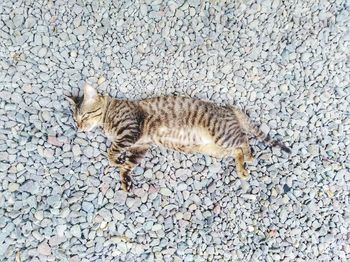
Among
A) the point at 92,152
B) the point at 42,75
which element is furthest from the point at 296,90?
the point at 42,75

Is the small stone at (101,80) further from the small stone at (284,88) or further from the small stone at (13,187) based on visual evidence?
the small stone at (284,88)

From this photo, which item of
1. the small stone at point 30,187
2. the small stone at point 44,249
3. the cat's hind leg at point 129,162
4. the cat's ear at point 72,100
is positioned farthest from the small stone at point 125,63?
the small stone at point 44,249

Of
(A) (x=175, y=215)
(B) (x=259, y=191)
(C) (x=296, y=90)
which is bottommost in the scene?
(A) (x=175, y=215)

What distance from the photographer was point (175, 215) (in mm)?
2658

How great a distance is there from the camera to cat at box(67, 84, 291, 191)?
267 centimetres

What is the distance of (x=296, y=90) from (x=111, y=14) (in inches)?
51.9

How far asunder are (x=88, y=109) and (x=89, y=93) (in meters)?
0.09

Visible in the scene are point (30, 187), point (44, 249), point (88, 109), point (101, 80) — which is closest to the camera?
point (44, 249)

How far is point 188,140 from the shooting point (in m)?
2.76

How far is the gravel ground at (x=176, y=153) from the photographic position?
2.57 m

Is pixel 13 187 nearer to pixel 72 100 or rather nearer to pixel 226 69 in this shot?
pixel 72 100

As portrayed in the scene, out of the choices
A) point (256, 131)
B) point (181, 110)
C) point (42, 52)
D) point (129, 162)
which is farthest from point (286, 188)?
point (42, 52)

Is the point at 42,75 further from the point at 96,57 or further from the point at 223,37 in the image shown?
the point at 223,37

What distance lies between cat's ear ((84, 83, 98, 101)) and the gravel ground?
0.19 meters
